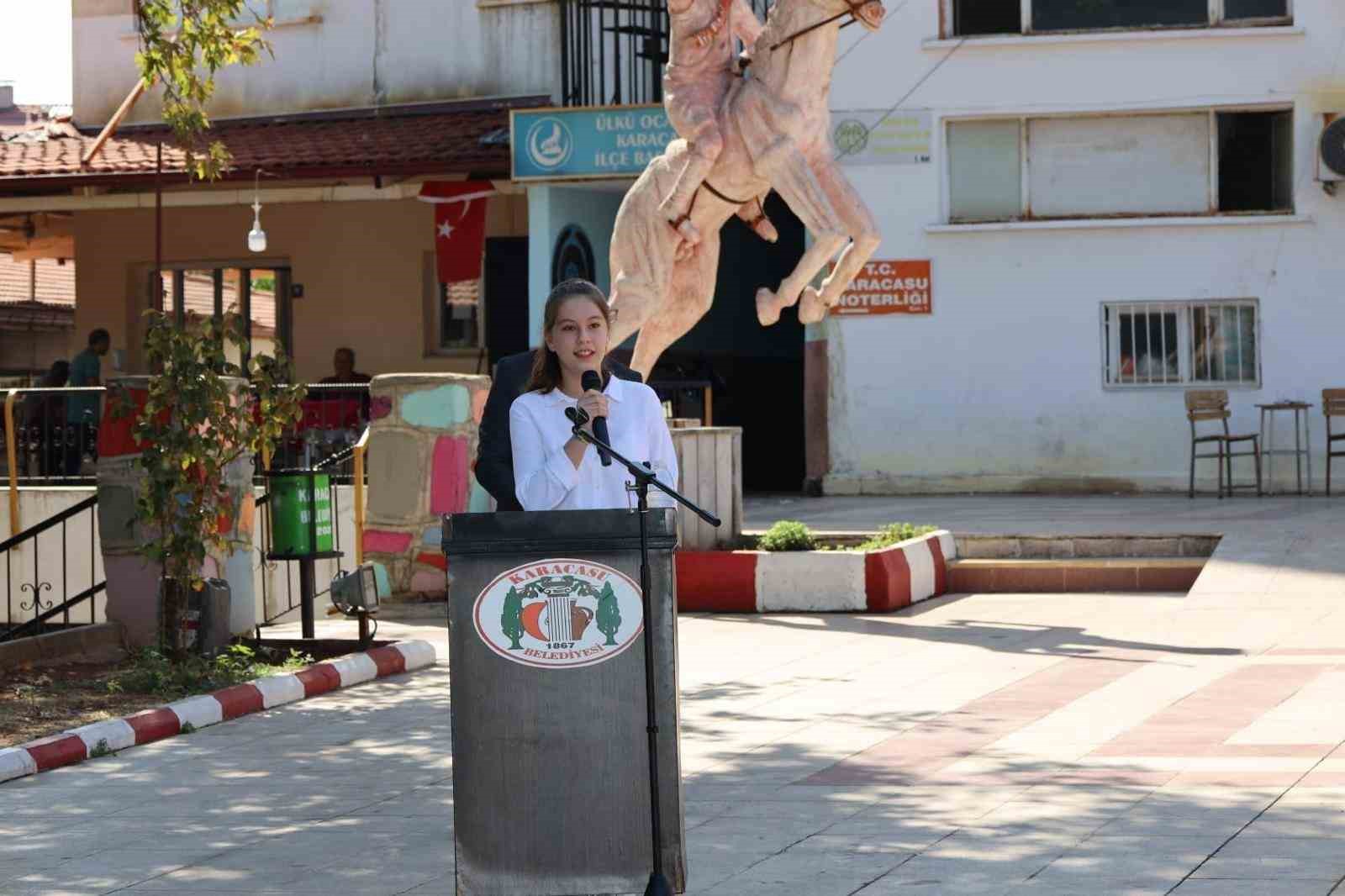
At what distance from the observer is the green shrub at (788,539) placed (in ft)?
47.1

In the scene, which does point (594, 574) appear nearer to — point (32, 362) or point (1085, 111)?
point (1085, 111)

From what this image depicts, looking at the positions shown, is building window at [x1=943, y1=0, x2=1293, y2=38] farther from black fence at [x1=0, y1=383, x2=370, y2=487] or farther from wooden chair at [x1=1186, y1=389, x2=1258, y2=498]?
black fence at [x1=0, y1=383, x2=370, y2=487]

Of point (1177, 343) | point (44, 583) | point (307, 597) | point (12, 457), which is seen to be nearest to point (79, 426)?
point (12, 457)

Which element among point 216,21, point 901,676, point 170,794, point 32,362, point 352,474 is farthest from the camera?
point 32,362

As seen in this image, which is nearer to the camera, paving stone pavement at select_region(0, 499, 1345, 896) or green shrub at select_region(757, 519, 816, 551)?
paving stone pavement at select_region(0, 499, 1345, 896)

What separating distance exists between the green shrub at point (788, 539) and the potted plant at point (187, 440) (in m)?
4.07

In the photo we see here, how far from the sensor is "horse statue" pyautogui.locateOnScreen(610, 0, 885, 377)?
13.2 meters

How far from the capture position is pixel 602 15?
24.1 m

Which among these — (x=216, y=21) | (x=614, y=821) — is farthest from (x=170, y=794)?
(x=216, y=21)

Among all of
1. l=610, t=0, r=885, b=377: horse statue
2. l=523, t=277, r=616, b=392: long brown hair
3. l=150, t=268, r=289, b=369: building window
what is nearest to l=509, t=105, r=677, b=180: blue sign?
l=150, t=268, r=289, b=369: building window

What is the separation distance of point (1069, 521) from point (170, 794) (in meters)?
10.7

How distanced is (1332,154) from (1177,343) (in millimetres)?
2539

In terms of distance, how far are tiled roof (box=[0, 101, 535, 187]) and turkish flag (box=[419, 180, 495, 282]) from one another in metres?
0.27

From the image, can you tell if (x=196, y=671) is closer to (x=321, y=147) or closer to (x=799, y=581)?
(x=799, y=581)
